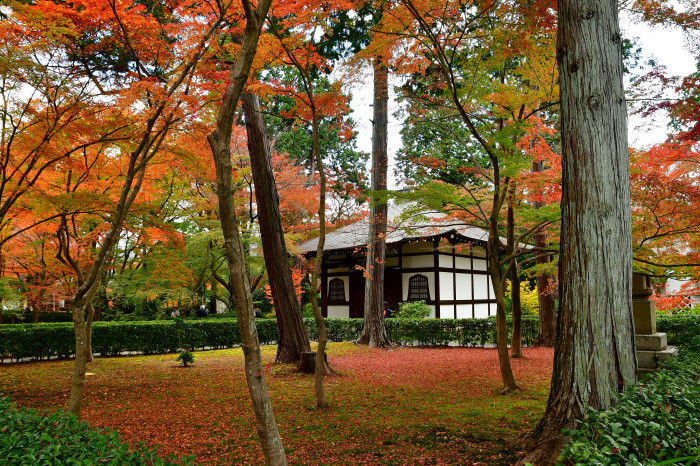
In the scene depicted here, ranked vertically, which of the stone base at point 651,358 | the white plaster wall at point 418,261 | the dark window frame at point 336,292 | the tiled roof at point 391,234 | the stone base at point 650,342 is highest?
the tiled roof at point 391,234

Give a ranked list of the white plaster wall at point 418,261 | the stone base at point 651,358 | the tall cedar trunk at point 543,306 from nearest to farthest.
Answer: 1. the stone base at point 651,358
2. the tall cedar trunk at point 543,306
3. the white plaster wall at point 418,261

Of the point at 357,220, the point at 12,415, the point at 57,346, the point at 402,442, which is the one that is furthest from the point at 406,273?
the point at 12,415

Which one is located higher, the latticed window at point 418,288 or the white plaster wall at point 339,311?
the latticed window at point 418,288

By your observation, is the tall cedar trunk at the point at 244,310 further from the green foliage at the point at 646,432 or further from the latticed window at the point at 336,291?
the latticed window at the point at 336,291

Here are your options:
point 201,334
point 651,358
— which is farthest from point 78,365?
point 201,334

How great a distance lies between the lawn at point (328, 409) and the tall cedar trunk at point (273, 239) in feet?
2.39

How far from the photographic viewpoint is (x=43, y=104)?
5.87 meters

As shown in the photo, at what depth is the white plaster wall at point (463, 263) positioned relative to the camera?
57.9ft

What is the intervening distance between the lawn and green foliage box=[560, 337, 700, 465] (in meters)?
1.60

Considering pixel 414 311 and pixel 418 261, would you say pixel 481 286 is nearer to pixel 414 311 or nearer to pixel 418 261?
pixel 418 261

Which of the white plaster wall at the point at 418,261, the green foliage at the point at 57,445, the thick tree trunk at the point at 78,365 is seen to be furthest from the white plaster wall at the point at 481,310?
the green foliage at the point at 57,445

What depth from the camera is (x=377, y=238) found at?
44.2 feet

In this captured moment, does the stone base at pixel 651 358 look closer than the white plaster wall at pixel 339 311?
Yes

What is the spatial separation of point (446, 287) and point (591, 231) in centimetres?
1360
